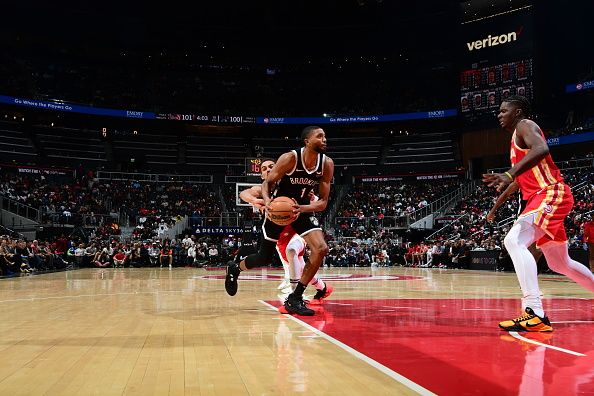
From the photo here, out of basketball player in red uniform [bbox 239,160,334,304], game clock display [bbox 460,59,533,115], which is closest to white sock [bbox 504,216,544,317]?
basketball player in red uniform [bbox 239,160,334,304]

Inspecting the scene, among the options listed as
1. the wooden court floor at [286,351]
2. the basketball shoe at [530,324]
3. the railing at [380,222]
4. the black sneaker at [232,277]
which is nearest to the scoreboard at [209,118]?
the railing at [380,222]

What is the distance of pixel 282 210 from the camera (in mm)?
6105

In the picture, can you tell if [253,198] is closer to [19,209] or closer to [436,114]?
[19,209]

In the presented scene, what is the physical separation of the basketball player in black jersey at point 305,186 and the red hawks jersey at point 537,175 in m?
1.95

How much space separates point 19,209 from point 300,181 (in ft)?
81.4

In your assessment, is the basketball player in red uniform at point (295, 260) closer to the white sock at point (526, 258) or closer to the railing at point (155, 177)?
the white sock at point (526, 258)

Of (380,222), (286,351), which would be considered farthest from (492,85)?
(286,351)

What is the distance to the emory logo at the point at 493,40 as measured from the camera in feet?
114

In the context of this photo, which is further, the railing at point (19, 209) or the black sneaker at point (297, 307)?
the railing at point (19, 209)

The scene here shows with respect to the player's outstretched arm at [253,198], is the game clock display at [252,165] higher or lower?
higher

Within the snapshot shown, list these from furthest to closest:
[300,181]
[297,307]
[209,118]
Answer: [209,118] < [300,181] < [297,307]

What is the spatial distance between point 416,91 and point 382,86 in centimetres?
274

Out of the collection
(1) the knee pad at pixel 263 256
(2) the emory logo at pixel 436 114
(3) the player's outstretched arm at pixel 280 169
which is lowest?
(1) the knee pad at pixel 263 256

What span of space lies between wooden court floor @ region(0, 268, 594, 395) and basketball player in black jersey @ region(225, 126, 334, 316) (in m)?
0.48
